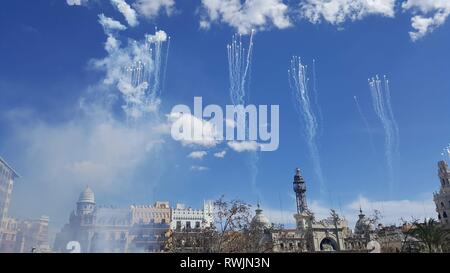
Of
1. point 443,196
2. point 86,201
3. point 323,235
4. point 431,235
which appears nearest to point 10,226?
point 86,201

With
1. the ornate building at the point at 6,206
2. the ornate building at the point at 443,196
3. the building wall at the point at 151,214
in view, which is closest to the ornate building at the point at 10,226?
the ornate building at the point at 6,206

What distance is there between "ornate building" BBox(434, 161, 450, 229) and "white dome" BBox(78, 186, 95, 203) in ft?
232

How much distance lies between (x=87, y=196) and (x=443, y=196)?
239ft

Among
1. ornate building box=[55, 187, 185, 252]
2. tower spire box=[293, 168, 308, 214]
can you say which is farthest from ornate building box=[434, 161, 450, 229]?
ornate building box=[55, 187, 185, 252]

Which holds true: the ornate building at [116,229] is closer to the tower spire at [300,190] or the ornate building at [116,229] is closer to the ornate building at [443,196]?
the tower spire at [300,190]

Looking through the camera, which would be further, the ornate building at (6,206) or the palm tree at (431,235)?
the ornate building at (6,206)

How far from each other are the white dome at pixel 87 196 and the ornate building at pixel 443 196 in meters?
70.8

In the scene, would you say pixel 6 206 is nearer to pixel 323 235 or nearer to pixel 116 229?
pixel 116 229

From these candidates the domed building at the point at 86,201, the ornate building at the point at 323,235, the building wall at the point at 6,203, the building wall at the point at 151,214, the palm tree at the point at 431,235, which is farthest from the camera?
the domed building at the point at 86,201

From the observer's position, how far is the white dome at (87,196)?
84162 millimetres

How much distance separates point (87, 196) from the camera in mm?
84750

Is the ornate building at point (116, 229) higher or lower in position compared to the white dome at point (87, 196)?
lower

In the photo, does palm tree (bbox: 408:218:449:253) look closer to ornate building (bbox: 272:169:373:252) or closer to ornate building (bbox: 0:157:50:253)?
ornate building (bbox: 272:169:373:252)
